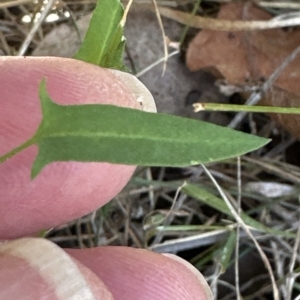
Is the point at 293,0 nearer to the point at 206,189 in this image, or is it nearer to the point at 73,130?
the point at 206,189

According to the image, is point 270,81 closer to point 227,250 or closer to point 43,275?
point 227,250

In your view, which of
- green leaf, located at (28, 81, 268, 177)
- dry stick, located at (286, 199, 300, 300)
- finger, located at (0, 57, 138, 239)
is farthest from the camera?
dry stick, located at (286, 199, 300, 300)

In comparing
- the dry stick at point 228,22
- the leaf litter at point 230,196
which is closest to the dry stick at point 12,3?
the leaf litter at point 230,196

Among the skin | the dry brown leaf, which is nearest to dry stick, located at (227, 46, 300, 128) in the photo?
the dry brown leaf

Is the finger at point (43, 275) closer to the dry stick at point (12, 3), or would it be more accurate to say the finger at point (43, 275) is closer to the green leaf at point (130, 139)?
the green leaf at point (130, 139)

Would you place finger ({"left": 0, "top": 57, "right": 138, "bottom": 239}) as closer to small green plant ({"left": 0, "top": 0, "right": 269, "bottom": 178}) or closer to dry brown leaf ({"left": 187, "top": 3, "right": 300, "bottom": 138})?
small green plant ({"left": 0, "top": 0, "right": 269, "bottom": 178})

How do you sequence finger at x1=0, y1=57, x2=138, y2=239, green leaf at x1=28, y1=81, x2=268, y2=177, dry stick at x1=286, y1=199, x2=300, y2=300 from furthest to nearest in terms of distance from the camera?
1. dry stick at x1=286, y1=199, x2=300, y2=300
2. finger at x1=0, y1=57, x2=138, y2=239
3. green leaf at x1=28, y1=81, x2=268, y2=177

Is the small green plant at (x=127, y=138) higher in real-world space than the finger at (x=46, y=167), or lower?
higher
